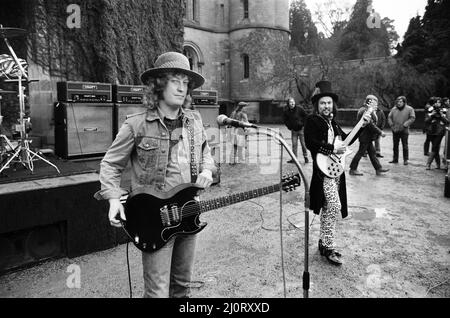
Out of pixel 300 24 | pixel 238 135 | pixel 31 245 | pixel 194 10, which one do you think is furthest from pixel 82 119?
pixel 300 24

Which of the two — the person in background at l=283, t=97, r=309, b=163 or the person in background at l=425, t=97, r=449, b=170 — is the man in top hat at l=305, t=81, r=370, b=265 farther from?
the person in background at l=425, t=97, r=449, b=170

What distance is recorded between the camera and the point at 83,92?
6.38 m

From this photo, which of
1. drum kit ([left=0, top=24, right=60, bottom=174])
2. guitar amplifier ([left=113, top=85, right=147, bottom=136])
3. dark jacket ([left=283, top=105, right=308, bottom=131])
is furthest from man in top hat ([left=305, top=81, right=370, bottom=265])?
dark jacket ([left=283, top=105, right=308, bottom=131])

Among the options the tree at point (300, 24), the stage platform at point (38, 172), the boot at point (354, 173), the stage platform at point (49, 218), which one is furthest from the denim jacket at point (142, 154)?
the tree at point (300, 24)

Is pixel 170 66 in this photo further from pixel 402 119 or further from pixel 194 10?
pixel 194 10

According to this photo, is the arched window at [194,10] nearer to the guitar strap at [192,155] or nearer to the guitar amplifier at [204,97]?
the guitar amplifier at [204,97]

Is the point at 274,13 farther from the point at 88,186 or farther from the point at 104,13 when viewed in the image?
the point at 88,186

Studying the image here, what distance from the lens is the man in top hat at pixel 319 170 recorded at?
386 cm

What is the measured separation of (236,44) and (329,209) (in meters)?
27.8

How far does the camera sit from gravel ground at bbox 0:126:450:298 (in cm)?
331

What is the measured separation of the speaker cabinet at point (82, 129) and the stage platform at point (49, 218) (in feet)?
6.30

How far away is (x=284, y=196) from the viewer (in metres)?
6.90

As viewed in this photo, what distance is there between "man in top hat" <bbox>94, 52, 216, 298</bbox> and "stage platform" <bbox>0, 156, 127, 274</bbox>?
1847 mm
